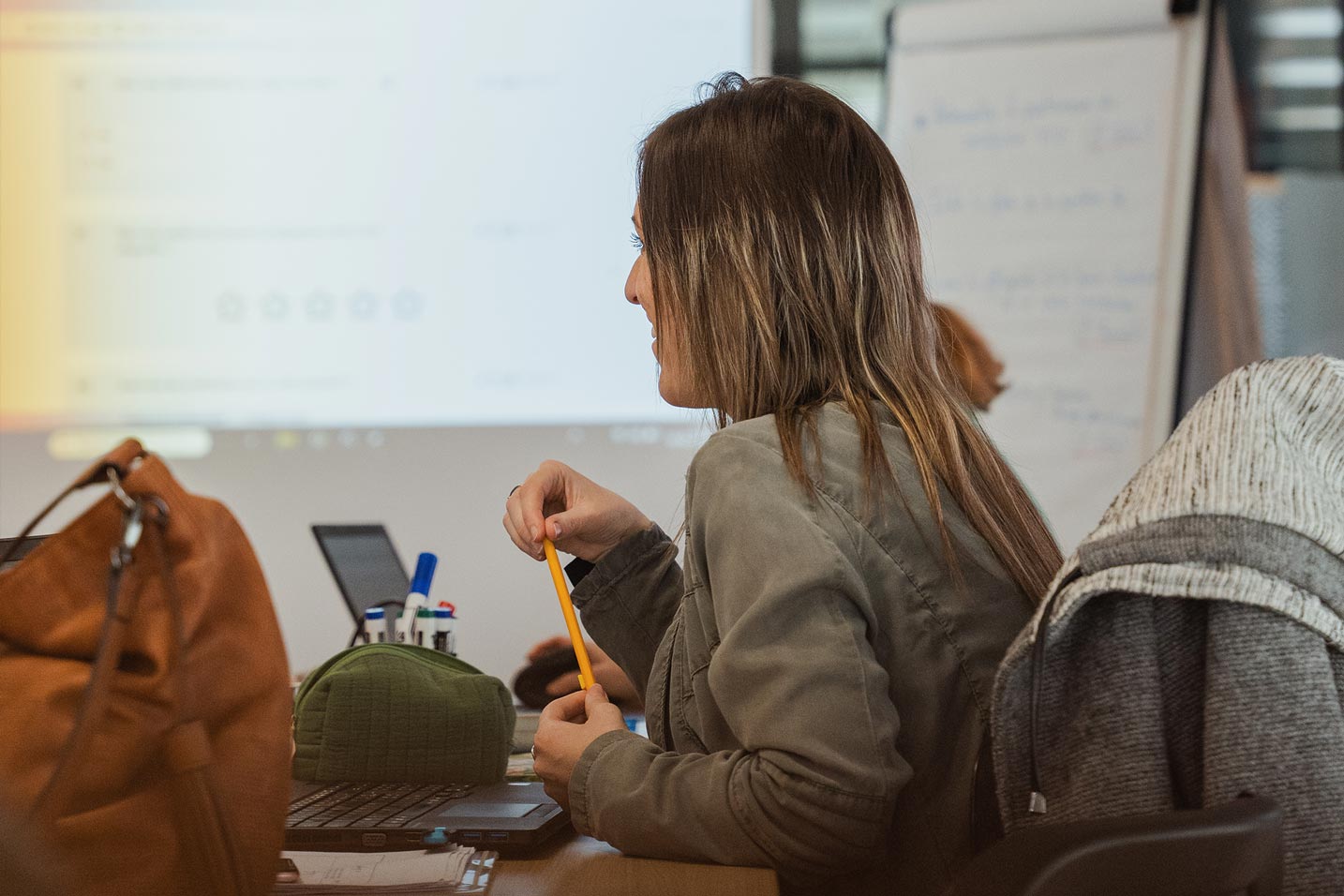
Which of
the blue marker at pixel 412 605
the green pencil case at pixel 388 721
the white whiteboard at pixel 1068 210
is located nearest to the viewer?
the green pencil case at pixel 388 721

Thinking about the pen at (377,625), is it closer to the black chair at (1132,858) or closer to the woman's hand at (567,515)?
the woman's hand at (567,515)

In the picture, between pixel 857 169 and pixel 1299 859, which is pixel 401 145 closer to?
pixel 857 169

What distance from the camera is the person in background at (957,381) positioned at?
1.33 m

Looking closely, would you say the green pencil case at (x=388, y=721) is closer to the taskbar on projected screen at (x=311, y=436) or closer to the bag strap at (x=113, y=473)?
the bag strap at (x=113, y=473)

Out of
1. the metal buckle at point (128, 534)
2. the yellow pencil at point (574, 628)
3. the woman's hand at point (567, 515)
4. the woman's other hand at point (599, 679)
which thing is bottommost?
the woman's other hand at point (599, 679)

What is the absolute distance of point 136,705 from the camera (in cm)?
53

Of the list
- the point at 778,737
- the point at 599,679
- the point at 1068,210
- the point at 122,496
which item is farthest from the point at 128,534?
the point at 1068,210

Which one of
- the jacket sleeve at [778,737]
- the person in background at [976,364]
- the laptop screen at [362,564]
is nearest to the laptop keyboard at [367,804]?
the jacket sleeve at [778,737]

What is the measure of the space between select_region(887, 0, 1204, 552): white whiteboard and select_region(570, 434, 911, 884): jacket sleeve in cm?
208

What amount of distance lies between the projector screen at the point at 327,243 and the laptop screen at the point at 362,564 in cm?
102

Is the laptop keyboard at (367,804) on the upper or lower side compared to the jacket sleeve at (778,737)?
lower

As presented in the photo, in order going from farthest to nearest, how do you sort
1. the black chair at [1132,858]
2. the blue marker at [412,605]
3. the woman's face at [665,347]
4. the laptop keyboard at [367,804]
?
1. the blue marker at [412,605]
2. the woman's face at [665,347]
3. the laptop keyboard at [367,804]
4. the black chair at [1132,858]

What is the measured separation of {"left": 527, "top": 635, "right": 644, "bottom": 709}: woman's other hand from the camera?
4.38ft

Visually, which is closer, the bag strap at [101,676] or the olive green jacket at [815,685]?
the bag strap at [101,676]
